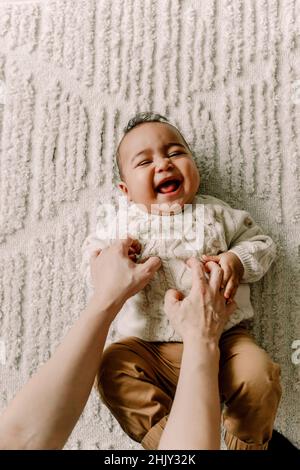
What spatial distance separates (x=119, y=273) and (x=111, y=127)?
0.39 metres

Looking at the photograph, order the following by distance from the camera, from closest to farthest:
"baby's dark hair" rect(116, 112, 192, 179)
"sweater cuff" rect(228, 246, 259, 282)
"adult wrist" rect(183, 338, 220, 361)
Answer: "adult wrist" rect(183, 338, 220, 361), "sweater cuff" rect(228, 246, 259, 282), "baby's dark hair" rect(116, 112, 192, 179)

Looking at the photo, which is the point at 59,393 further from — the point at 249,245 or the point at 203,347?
the point at 249,245

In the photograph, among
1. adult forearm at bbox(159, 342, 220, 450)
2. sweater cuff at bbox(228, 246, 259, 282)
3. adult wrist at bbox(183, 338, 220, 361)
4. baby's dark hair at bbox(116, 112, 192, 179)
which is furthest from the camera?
baby's dark hair at bbox(116, 112, 192, 179)

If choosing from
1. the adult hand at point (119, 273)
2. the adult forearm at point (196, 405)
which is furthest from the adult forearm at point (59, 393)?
the adult forearm at point (196, 405)

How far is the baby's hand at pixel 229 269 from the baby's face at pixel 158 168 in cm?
13

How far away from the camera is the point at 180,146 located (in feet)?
3.34

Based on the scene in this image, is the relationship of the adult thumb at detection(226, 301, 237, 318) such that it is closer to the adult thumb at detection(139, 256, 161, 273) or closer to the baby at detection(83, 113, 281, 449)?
the baby at detection(83, 113, 281, 449)

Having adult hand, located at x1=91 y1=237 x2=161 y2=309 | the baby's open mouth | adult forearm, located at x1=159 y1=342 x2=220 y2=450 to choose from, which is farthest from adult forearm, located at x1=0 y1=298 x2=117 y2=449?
the baby's open mouth

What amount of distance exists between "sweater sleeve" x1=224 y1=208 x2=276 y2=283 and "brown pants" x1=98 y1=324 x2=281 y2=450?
0.42 feet

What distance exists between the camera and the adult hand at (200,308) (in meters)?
0.88

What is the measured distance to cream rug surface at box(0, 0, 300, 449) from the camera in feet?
3.61

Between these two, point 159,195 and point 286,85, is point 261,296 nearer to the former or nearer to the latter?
point 159,195

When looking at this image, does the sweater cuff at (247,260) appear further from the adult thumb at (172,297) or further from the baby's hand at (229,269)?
the adult thumb at (172,297)

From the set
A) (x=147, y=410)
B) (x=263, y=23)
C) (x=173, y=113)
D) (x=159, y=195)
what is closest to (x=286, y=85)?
(x=263, y=23)
